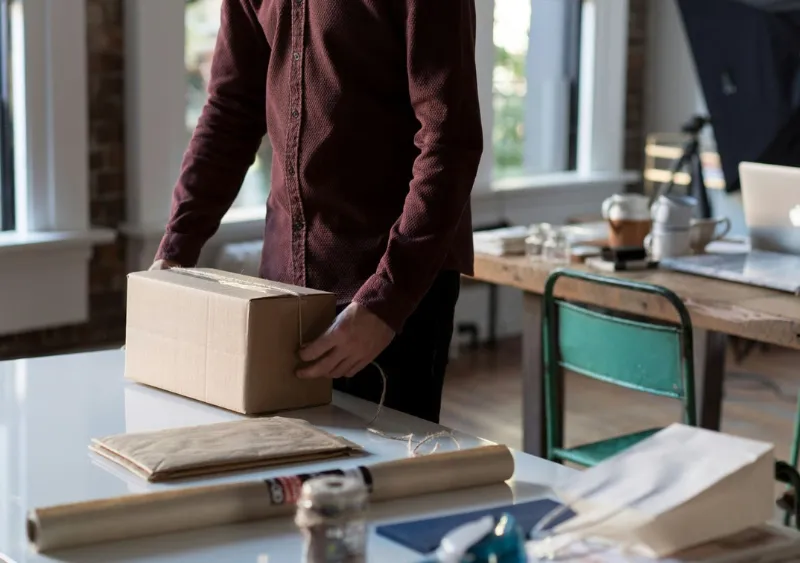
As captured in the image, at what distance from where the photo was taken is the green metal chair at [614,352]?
2.38 metres

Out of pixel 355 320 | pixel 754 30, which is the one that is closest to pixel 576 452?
pixel 355 320

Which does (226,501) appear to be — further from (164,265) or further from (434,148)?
(164,265)

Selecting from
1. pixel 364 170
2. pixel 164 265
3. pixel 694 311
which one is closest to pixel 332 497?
pixel 364 170

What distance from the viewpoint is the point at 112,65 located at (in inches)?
159

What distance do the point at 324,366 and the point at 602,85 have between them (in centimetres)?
418

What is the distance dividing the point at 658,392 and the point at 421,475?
119 cm

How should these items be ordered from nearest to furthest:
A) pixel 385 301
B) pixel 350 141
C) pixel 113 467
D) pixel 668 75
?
pixel 113 467 < pixel 385 301 < pixel 350 141 < pixel 668 75

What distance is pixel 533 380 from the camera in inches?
121

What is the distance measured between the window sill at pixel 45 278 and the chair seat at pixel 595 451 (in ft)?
6.31

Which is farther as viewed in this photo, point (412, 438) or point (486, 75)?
point (486, 75)

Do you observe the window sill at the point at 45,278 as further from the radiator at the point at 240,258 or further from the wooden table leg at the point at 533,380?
the wooden table leg at the point at 533,380

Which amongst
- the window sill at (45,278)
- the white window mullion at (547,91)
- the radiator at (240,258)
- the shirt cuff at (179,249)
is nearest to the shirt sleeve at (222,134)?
the shirt cuff at (179,249)

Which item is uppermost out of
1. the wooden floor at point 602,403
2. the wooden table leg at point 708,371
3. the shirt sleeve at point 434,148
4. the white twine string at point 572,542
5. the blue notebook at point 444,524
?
the shirt sleeve at point 434,148

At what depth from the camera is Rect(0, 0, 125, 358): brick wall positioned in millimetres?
3984
